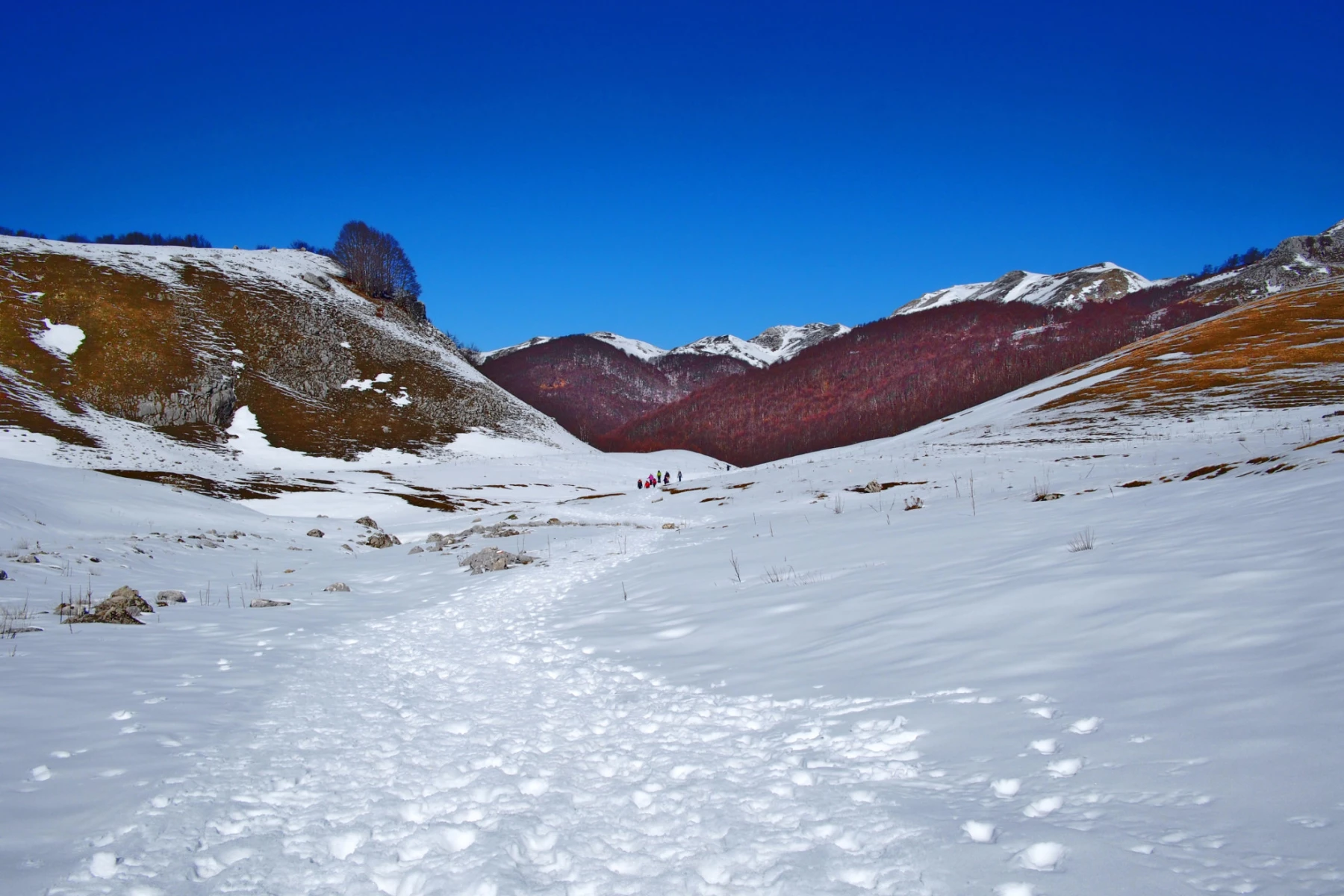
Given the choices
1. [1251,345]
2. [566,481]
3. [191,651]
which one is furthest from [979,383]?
[191,651]

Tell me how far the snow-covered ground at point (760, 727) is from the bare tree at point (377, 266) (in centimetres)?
12973

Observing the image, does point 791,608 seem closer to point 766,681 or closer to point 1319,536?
point 766,681

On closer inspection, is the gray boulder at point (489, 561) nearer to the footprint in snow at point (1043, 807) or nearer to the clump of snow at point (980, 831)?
the clump of snow at point (980, 831)

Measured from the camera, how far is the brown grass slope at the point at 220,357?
75312 millimetres

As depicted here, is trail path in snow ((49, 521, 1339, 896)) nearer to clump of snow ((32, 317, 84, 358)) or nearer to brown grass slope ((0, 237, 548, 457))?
brown grass slope ((0, 237, 548, 457))

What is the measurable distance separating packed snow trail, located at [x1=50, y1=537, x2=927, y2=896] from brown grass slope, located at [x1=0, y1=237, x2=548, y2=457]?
77997 mm

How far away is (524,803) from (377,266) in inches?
5656

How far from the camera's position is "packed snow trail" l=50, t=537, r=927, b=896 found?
11.5 feet

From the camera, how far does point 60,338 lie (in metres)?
80.1

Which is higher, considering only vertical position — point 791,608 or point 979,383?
point 979,383

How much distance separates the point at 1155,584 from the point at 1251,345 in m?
69.5

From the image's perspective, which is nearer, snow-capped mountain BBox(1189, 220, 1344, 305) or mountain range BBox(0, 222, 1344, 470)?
mountain range BBox(0, 222, 1344, 470)

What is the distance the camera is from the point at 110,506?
25.8 m

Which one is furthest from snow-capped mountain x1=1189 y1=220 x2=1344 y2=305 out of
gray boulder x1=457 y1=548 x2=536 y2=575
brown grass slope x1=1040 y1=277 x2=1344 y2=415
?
gray boulder x1=457 y1=548 x2=536 y2=575
